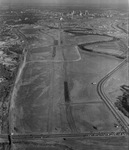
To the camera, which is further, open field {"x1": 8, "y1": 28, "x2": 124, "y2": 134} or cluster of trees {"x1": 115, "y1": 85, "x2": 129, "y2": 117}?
cluster of trees {"x1": 115, "y1": 85, "x2": 129, "y2": 117}

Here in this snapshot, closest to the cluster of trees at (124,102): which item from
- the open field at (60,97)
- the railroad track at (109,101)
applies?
the railroad track at (109,101)

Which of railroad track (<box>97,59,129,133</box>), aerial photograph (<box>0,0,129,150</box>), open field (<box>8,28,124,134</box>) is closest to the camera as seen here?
aerial photograph (<box>0,0,129,150</box>)

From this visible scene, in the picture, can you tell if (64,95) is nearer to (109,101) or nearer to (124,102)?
(109,101)

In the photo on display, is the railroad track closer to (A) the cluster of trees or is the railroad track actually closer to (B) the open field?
(B) the open field

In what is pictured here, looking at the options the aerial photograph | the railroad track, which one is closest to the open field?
the aerial photograph

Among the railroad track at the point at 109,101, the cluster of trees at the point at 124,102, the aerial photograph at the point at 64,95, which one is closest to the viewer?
the aerial photograph at the point at 64,95

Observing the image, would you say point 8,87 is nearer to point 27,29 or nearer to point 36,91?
point 36,91

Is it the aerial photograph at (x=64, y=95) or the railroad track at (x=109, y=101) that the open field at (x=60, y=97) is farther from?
the railroad track at (x=109, y=101)

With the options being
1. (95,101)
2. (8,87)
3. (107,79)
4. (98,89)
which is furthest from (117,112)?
Result: (8,87)

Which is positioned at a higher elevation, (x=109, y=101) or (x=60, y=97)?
(x=60, y=97)

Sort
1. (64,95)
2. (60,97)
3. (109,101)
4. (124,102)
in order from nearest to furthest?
(124,102) → (109,101) → (60,97) → (64,95)

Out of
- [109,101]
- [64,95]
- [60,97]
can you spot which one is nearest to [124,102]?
[109,101]
